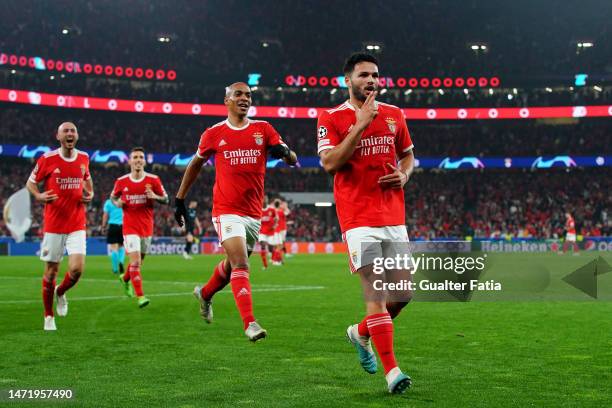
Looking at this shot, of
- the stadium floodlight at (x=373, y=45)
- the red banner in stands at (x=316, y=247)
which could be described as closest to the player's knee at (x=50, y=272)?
the red banner in stands at (x=316, y=247)

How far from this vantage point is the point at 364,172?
647 cm

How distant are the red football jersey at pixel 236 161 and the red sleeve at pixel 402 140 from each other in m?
2.61

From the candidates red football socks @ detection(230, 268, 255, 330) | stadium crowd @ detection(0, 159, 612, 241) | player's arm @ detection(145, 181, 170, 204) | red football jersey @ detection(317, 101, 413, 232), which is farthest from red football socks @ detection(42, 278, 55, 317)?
stadium crowd @ detection(0, 159, 612, 241)

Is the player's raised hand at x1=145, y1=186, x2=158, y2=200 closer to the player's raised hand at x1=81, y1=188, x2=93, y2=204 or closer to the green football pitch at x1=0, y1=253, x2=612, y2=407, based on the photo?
the green football pitch at x1=0, y1=253, x2=612, y2=407

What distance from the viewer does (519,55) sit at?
66.6 metres

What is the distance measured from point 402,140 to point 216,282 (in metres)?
3.78

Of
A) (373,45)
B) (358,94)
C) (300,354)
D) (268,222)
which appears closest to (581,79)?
(373,45)

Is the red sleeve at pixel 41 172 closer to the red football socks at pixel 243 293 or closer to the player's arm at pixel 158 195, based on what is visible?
the player's arm at pixel 158 195

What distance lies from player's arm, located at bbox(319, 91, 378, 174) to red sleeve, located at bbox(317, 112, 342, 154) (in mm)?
77

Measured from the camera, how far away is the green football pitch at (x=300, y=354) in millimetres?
6121

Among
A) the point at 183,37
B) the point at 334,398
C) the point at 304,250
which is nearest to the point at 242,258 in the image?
the point at 334,398

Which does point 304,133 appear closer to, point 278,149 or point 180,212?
point 180,212

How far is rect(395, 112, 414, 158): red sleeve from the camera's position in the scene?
22.1ft

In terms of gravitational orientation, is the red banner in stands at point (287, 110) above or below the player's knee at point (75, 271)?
above
